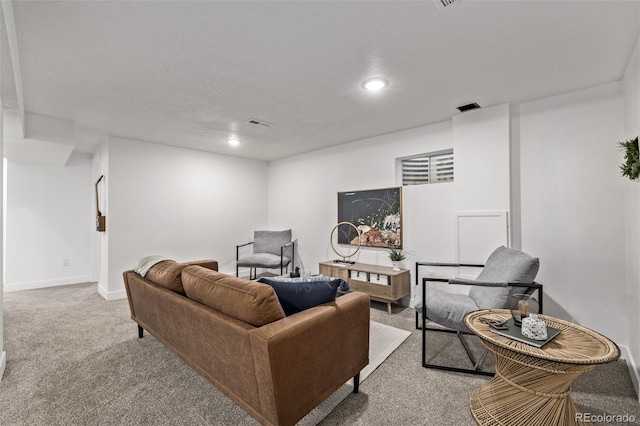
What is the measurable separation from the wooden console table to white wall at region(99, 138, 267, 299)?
2.32 metres

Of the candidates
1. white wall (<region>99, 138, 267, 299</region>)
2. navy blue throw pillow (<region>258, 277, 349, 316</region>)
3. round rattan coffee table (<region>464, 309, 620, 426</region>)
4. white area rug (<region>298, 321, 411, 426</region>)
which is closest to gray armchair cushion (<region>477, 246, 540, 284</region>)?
round rattan coffee table (<region>464, 309, 620, 426</region>)

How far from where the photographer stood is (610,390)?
6.60 feet

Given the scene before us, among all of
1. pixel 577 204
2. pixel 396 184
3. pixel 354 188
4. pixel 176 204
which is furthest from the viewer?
pixel 176 204

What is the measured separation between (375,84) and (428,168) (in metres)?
1.68

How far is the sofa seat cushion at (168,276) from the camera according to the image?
2182 millimetres

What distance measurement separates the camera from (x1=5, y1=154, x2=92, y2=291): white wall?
15.2 ft

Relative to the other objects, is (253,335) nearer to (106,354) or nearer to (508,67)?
(106,354)

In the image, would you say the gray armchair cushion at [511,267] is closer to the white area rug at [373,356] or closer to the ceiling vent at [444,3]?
the white area rug at [373,356]

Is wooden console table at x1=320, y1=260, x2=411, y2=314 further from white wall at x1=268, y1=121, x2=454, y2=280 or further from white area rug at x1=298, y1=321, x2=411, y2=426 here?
white area rug at x1=298, y1=321, x2=411, y2=426

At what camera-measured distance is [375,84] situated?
2.56 meters

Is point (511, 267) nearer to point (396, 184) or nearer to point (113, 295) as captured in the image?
point (396, 184)

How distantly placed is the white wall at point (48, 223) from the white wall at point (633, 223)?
23.4 feet

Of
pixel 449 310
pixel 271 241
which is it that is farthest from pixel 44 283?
pixel 449 310

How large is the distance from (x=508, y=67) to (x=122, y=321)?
451cm
